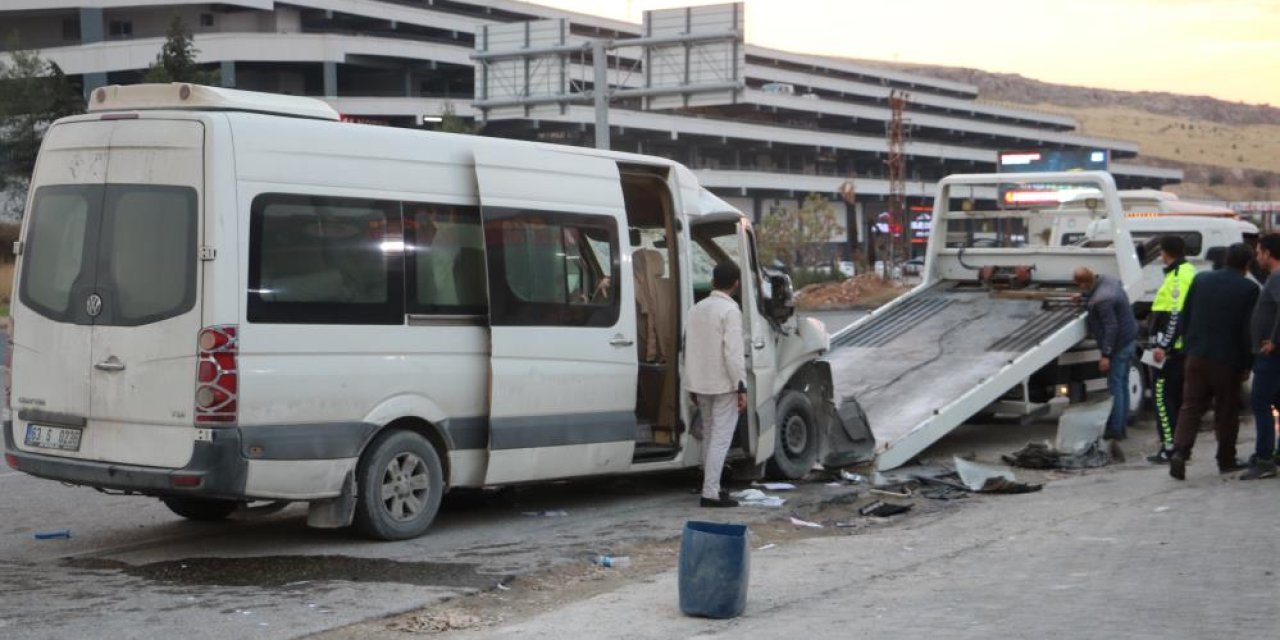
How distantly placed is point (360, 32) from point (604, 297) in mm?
70900

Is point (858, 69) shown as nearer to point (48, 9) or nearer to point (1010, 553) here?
point (48, 9)

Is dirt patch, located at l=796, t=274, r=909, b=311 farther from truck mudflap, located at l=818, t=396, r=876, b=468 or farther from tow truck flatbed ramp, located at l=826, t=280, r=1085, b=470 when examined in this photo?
truck mudflap, located at l=818, t=396, r=876, b=468

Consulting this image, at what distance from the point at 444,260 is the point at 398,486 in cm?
146

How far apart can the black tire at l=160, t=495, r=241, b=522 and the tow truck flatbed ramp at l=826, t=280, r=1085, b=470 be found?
16.9 feet

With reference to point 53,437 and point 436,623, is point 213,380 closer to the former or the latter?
point 53,437

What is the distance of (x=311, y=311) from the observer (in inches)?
345

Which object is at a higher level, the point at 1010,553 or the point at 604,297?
the point at 604,297

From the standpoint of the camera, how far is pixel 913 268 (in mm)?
64938

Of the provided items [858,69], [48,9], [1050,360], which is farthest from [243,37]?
[858,69]

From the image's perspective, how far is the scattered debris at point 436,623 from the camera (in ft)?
23.0

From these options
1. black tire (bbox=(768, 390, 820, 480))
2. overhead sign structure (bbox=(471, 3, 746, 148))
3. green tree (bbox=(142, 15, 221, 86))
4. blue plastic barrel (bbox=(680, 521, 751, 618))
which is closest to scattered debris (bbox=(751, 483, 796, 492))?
black tire (bbox=(768, 390, 820, 480))

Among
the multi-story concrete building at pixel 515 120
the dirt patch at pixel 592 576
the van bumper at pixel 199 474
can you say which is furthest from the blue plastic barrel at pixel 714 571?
the multi-story concrete building at pixel 515 120

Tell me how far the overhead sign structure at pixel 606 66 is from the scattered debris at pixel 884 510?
20.3 metres

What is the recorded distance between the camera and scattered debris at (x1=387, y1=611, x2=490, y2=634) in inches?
276
